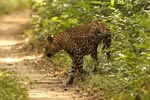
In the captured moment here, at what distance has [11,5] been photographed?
42.9 m

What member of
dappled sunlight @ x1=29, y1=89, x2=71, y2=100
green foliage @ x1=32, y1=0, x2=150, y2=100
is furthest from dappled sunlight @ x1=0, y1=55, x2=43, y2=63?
dappled sunlight @ x1=29, y1=89, x2=71, y2=100

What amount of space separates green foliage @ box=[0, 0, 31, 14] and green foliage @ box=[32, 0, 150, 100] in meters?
24.9

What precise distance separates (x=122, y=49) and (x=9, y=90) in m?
2.81

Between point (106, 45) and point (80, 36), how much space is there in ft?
2.30

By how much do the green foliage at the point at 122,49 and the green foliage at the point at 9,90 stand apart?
167 centimetres

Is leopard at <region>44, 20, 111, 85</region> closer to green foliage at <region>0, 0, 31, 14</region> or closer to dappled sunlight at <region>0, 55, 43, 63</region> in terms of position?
dappled sunlight at <region>0, 55, 43, 63</region>

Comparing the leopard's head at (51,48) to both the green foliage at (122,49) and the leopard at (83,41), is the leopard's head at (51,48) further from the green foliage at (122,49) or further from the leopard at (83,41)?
the green foliage at (122,49)

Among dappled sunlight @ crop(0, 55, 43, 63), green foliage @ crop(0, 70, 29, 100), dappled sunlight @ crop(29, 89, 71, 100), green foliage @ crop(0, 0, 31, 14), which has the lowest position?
green foliage @ crop(0, 0, 31, 14)

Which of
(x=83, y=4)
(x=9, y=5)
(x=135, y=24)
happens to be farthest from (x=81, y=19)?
(x=9, y=5)

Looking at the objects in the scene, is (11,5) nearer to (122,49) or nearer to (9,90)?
(122,49)

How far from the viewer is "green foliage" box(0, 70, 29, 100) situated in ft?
31.2

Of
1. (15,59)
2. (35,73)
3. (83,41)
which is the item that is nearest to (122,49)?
(83,41)

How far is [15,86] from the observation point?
1023cm

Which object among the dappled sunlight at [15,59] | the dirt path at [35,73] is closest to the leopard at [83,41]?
the dirt path at [35,73]
